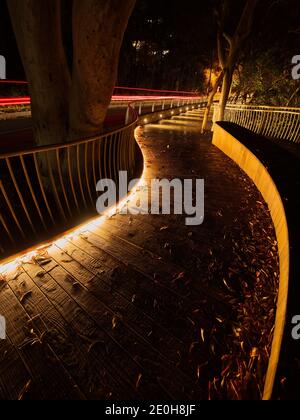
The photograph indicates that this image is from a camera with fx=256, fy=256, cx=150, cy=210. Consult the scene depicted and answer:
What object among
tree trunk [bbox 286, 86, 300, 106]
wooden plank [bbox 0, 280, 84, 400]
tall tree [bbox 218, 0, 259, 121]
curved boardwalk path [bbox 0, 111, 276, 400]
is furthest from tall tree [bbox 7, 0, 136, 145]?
tree trunk [bbox 286, 86, 300, 106]

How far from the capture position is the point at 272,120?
11812 mm

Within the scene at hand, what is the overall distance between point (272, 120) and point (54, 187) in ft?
36.6

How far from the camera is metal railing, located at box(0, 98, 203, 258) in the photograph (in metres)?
3.76

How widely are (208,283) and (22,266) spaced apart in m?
2.46

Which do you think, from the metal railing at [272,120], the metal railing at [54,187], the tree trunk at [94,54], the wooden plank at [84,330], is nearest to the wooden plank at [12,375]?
the wooden plank at [84,330]

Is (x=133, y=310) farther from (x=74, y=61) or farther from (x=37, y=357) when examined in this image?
(x=74, y=61)

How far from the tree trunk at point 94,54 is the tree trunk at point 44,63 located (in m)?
0.39

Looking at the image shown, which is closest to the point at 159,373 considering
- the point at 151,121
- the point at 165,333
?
the point at 165,333

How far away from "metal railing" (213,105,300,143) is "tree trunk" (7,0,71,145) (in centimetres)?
918

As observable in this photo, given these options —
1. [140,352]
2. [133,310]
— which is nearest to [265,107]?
[133,310]

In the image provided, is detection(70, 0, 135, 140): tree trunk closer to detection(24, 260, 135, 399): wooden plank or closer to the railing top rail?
detection(24, 260, 135, 399): wooden plank

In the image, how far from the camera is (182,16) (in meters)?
33.4

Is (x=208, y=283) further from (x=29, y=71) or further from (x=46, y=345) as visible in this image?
(x=29, y=71)

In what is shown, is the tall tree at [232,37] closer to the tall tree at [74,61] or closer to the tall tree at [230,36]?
the tall tree at [230,36]
